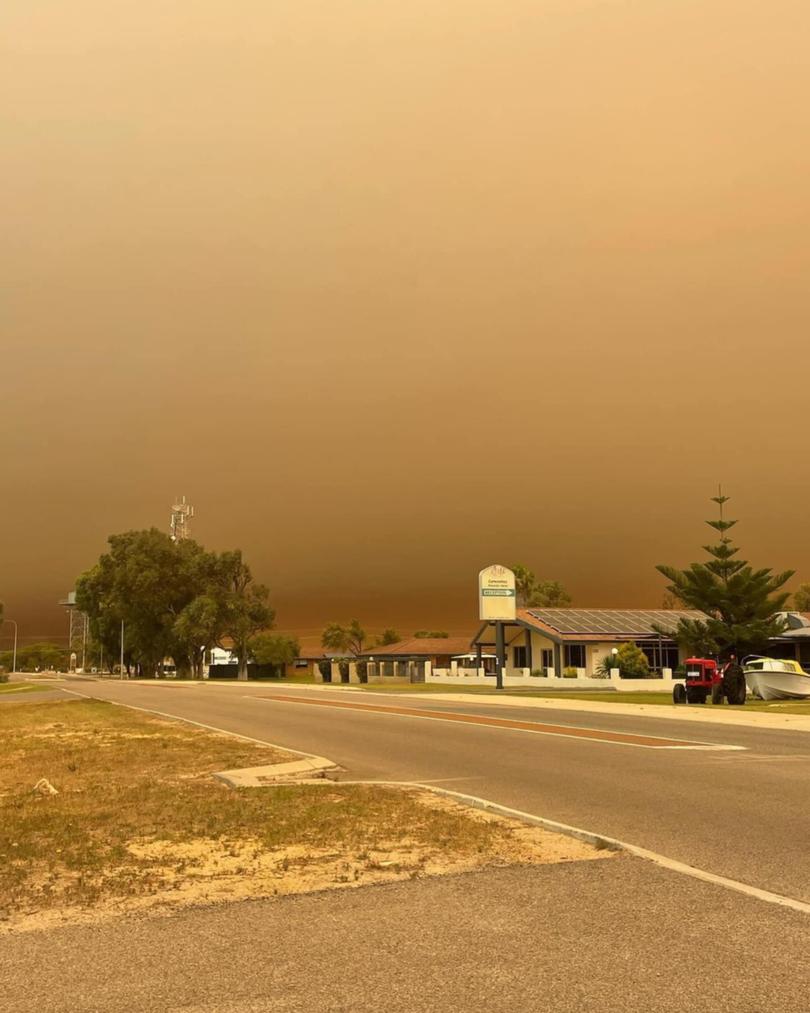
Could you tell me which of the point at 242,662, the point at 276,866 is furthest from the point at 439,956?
the point at 242,662

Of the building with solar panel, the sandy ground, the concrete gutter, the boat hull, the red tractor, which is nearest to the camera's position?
the sandy ground

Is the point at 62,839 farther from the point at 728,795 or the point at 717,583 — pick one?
the point at 717,583

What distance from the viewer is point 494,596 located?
55.6 meters

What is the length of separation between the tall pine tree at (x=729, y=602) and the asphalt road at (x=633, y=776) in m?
31.9

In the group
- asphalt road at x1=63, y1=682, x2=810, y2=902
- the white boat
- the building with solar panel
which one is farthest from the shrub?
asphalt road at x1=63, y1=682, x2=810, y2=902

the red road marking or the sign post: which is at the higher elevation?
the sign post

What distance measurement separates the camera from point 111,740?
802 inches

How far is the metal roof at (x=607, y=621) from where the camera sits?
202 ft

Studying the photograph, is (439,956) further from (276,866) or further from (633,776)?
(633,776)

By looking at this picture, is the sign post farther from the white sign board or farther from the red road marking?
the red road marking

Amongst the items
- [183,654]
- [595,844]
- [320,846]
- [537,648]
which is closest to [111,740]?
[320,846]

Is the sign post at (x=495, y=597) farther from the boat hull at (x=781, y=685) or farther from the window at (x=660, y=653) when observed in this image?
the boat hull at (x=781, y=685)

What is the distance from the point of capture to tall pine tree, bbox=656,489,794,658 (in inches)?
2138

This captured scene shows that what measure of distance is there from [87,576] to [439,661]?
150 feet
